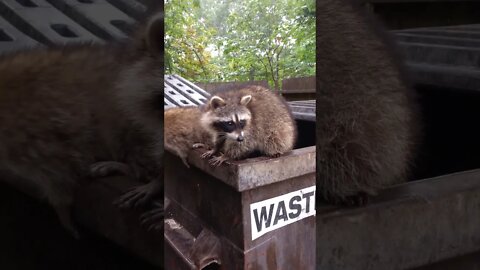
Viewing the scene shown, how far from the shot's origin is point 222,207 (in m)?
0.97

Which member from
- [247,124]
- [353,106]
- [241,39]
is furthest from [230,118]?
[353,106]

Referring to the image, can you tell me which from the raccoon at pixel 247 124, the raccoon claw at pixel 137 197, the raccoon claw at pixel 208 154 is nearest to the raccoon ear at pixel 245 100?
the raccoon at pixel 247 124

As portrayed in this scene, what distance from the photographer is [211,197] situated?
977 millimetres

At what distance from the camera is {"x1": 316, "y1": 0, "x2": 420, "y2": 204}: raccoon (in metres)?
1.46

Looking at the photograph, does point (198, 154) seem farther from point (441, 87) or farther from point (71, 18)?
point (441, 87)

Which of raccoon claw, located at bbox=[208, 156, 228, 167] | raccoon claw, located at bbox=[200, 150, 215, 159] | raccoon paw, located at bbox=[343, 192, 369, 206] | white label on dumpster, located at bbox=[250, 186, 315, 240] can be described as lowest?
raccoon paw, located at bbox=[343, 192, 369, 206]

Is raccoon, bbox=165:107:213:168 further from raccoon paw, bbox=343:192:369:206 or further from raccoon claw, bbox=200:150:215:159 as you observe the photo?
raccoon paw, bbox=343:192:369:206

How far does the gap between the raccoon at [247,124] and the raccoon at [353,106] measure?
373 mm

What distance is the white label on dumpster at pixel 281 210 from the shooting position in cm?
99

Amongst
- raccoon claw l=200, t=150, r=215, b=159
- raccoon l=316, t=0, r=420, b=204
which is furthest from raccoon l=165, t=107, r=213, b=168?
raccoon l=316, t=0, r=420, b=204

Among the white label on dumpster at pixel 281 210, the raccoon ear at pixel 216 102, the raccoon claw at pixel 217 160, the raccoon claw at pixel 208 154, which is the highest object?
the raccoon ear at pixel 216 102

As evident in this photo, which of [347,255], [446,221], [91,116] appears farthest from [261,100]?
[446,221]

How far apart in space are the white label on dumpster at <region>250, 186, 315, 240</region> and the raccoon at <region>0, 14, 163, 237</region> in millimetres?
185

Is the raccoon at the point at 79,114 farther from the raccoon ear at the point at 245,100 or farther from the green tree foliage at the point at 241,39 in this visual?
the raccoon ear at the point at 245,100
